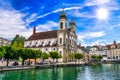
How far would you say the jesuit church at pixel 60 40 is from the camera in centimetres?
9119

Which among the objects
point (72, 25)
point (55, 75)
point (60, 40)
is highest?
point (72, 25)

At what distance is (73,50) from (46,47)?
13.8 meters

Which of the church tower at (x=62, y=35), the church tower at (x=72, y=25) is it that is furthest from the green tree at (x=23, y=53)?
the church tower at (x=72, y=25)

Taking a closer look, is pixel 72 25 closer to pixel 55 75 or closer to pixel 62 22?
pixel 62 22

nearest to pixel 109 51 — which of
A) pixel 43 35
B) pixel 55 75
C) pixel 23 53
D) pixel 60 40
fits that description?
pixel 43 35

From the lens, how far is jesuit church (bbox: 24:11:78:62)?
9119cm

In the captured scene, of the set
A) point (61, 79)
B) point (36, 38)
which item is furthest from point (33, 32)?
point (61, 79)

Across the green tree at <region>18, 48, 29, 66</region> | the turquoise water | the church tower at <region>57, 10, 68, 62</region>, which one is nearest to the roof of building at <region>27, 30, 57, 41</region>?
the church tower at <region>57, 10, 68, 62</region>

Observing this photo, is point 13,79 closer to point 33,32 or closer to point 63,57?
point 63,57

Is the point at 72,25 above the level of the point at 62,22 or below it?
above

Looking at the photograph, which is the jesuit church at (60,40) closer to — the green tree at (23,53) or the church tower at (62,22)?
the church tower at (62,22)

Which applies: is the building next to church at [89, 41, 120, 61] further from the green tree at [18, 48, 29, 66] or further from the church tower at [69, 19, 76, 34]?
the green tree at [18, 48, 29, 66]

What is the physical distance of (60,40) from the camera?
302 feet

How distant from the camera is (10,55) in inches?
2010
